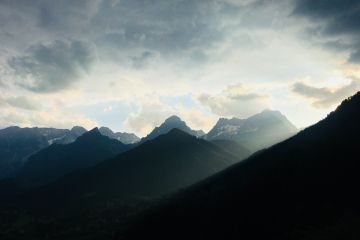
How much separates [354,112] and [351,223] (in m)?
96.0

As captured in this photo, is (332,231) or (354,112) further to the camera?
(354,112)

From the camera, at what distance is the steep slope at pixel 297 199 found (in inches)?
4990

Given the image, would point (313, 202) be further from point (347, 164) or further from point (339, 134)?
point (339, 134)

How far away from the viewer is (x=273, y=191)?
6491 inches

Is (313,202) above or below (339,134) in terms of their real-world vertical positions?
below

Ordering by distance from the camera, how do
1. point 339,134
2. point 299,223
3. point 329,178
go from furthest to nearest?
point 339,134
point 329,178
point 299,223

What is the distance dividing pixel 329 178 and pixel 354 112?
195ft

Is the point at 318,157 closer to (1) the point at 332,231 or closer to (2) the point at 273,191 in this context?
(2) the point at 273,191

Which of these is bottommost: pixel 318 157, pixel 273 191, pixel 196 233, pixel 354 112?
pixel 196 233

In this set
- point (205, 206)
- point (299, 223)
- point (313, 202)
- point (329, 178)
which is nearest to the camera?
point (299, 223)

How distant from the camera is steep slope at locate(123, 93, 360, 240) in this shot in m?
127

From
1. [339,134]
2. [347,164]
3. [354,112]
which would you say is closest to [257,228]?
[347,164]

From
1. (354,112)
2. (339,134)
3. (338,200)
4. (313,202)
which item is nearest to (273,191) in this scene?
(313,202)

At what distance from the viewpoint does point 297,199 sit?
148625 mm
